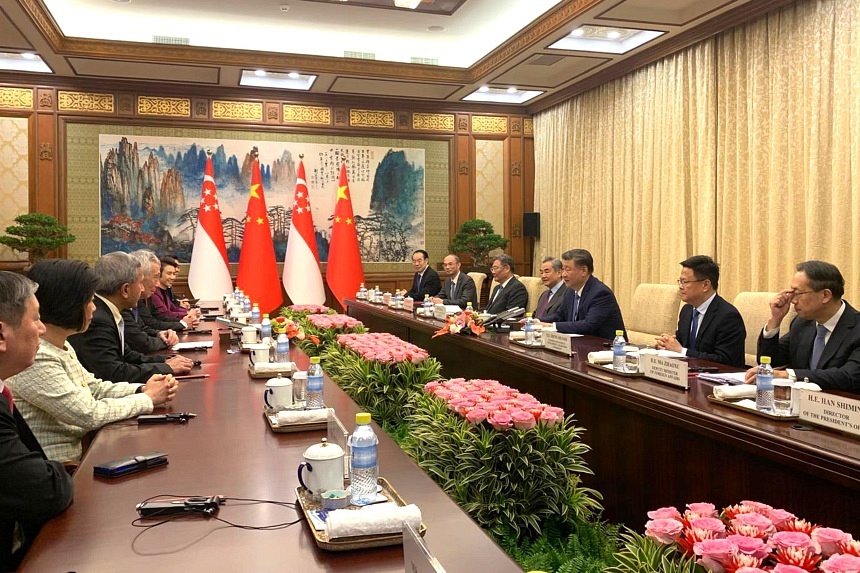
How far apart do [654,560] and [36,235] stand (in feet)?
24.1

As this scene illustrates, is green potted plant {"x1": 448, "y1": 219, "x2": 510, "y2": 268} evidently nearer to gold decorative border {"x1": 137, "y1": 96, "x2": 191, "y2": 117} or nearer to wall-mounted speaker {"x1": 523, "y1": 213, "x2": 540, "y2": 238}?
wall-mounted speaker {"x1": 523, "y1": 213, "x2": 540, "y2": 238}

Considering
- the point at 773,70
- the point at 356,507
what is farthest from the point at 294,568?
the point at 773,70

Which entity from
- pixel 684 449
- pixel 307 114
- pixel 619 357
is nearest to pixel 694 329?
pixel 619 357

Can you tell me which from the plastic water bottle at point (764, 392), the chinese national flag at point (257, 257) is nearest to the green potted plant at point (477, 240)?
the chinese national flag at point (257, 257)

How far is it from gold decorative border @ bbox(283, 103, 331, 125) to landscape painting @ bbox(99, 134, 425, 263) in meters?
0.29

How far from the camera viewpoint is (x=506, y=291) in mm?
6070

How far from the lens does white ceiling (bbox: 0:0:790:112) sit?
607 cm

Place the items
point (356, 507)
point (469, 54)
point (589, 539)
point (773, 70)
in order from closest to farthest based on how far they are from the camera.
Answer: point (356, 507) < point (589, 539) < point (773, 70) < point (469, 54)

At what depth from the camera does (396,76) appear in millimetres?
7594

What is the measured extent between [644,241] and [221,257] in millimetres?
4724

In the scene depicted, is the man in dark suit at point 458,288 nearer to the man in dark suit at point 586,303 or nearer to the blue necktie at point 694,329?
the man in dark suit at point 586,303

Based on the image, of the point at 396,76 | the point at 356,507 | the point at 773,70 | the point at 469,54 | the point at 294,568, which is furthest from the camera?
the point at 469,54

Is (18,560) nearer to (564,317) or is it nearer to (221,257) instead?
(564,317)

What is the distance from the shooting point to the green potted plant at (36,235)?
689 centimetres
